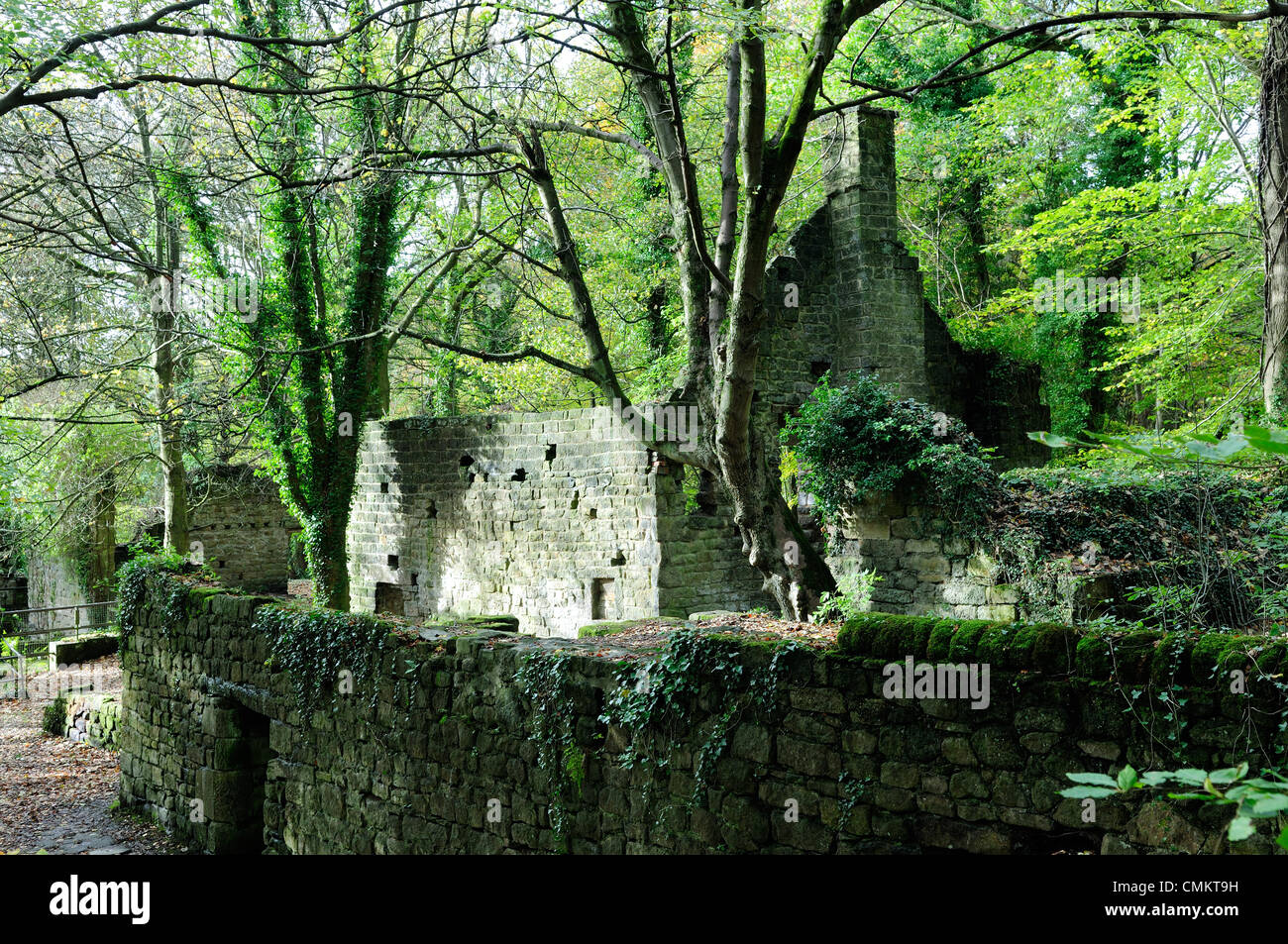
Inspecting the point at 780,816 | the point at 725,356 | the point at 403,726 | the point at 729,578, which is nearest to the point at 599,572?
the point at 729,578

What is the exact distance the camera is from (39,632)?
52.7 feet

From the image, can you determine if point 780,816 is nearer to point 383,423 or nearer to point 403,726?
point 403,726

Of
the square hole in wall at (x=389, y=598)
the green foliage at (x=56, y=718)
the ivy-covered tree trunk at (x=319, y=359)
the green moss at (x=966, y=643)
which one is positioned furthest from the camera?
the square hole in wall at (x=389, y=598)

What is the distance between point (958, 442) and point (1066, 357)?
33.4 feet

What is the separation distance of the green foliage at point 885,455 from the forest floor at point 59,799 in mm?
7719

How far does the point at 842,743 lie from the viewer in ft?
15.1

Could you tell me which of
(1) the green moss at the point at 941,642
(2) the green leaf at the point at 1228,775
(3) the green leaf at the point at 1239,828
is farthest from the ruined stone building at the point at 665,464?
(3) the green leaf at the point at 1239,828

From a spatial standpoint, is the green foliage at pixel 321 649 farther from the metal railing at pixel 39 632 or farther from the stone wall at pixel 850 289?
the metal railing at pixel 39 632

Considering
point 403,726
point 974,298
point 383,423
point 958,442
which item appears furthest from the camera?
point 974,298

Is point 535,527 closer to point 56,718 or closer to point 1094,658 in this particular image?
point 56,718

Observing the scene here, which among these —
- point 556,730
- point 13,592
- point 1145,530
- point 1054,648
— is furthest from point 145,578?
point 13,592

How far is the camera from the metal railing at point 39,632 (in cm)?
1686

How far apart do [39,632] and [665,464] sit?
1128 cm

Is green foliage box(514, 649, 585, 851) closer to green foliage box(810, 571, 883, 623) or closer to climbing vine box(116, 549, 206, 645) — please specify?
green foliage box(810, 571, 883, 623)
